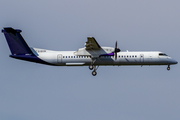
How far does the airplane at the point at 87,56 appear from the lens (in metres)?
48.8

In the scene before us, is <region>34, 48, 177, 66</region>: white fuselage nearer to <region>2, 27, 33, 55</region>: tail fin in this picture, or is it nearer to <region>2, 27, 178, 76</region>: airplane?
<region>2, 27, 178, 76</region>: airplane

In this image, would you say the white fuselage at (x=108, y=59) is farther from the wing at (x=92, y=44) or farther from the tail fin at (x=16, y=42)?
the tail fin at (x=16, y=42)

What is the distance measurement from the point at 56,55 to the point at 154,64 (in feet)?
41.4

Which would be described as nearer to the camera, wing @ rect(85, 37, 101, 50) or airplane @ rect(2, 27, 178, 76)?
wing @ rect(85, 37, 101, 50)

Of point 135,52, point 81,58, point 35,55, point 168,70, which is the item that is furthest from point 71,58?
point 168,70

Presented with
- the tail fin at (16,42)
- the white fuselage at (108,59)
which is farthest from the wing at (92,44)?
the tail fin at (16,42)

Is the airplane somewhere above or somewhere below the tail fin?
below

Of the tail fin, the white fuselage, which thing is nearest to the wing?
the white fuselage

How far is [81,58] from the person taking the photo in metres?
49.2

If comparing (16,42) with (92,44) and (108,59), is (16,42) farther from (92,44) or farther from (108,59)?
(108,59)

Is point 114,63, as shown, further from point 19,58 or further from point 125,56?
point 19,58

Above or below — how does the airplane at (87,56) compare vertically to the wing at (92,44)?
below

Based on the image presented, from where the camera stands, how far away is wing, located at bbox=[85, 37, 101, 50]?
46.7 m

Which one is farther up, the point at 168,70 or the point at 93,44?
the point at 93,44
